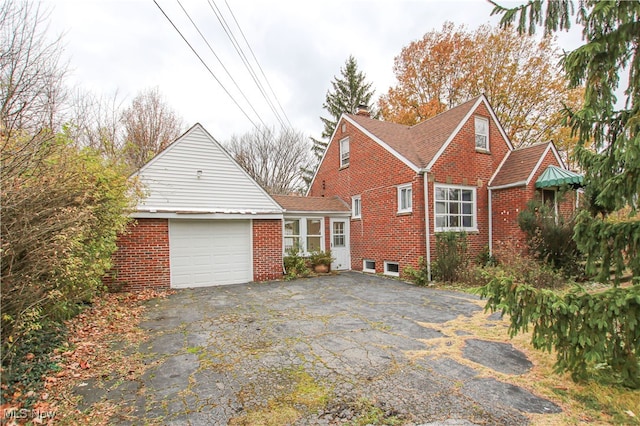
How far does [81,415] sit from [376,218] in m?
10.2

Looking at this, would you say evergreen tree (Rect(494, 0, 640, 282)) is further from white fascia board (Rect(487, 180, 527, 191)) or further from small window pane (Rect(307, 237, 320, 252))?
small window pane (Rect(307, 237, 320, 252))

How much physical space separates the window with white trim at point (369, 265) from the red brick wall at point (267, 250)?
3722 mm

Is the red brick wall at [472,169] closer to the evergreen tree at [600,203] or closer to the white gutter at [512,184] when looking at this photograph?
the white gutter at [512,184]

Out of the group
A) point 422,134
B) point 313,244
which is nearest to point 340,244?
point 313,244

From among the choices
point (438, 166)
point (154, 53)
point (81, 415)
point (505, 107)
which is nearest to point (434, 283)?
point (438, 166)

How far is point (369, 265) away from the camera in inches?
486

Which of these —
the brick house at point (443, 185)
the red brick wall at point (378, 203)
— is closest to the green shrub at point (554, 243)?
the brick house at point (443, 185)

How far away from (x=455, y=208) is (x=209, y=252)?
29.5ft

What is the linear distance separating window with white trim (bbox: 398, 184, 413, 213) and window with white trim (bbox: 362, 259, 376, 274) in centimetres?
260

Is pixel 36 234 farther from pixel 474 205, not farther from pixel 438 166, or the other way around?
pixel 474 205

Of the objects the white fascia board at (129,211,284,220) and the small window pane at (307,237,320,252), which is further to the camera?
the small window pane at (307,237,320,252)

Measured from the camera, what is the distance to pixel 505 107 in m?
18.8

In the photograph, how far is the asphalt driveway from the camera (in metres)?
2.85

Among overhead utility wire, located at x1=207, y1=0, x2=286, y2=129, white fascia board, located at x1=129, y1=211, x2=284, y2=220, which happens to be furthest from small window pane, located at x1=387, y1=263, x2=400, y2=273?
overhead utility wire, located at x1=207, y1=0, x2=286, y2=129
